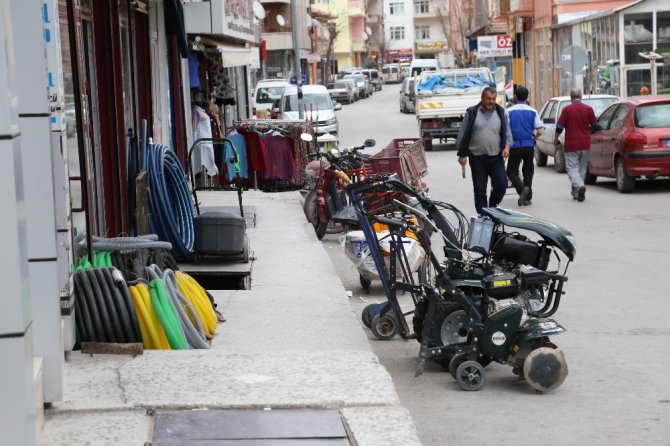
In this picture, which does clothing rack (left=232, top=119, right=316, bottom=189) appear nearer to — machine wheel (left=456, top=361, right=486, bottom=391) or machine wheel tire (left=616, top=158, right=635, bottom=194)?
machine wheel tire (left=616, top=158, right=635, bottom=194)

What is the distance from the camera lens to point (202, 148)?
20.2 m

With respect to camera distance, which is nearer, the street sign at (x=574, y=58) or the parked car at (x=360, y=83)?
the street sign at (x=574, y=58)

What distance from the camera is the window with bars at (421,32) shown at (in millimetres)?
149875

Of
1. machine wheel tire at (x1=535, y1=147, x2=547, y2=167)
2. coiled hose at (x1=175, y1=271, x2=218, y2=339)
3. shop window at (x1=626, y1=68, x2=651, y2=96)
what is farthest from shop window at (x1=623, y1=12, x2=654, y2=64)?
coiled hose at (x1=175, y1=271, x2=218, y2=339)

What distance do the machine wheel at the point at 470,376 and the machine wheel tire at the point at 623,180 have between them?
1405 centimetres

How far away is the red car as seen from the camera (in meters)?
20.5

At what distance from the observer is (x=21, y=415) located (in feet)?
14.1

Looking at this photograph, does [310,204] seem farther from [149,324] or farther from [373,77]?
[373,77]

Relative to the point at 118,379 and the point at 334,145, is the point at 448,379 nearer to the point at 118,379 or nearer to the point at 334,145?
the point at 118,379

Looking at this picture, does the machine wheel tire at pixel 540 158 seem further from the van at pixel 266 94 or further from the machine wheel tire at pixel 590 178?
the van at pixel 266 94

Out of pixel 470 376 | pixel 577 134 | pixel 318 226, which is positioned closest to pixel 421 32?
pixel 577 134

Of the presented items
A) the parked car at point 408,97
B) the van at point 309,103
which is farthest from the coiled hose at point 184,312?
the parked car at point 408,97

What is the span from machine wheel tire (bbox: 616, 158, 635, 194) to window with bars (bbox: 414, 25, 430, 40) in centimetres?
13045

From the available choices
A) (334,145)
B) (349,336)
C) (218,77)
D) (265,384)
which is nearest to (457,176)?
(334,145)
